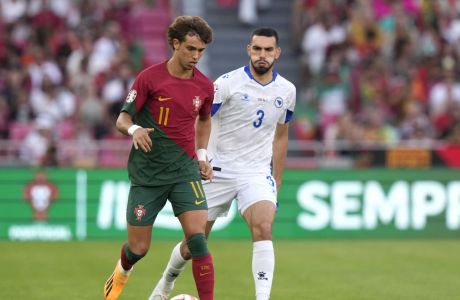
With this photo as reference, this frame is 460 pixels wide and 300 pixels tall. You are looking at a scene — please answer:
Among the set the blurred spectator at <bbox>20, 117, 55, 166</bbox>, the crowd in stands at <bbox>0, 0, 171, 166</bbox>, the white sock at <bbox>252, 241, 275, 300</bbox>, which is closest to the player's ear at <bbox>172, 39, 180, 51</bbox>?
the white sock at <bbox>252, 241, 275, 300</bbox>

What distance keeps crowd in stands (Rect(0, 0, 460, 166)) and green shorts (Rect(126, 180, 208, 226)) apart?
1029 cm

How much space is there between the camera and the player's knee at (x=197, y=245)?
10.2 meters

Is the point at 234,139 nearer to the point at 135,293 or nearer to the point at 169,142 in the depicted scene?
the point at 169,142

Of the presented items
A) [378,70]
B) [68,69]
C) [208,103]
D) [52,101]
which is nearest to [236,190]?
[208,103]

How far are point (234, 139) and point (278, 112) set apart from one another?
52 cm

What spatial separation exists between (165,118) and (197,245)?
119 cm

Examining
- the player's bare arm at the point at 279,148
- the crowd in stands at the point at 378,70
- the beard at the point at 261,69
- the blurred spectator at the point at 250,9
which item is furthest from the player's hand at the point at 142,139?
the blurred spectator at the point at 250,9

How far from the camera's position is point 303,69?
86.1 ft

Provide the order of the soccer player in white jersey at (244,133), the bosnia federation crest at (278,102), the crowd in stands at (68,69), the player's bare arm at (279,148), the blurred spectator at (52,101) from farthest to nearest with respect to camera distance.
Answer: the blurred spectator at (52,101) → the crowd in stands at (68,69) → the player's bare arm at (279,148) → the bosnia federation crest at (278,102) → the soccer player in white jersey at (244,133)

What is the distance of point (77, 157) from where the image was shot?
70.2 feet

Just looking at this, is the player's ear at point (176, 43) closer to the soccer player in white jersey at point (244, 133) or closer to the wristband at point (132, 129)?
the wristband at point (132, 129)

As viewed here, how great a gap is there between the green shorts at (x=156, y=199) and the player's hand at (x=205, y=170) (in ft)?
0.56

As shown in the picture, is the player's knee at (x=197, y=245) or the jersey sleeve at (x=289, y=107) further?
the jersey sleeve at (x=289, y=107)

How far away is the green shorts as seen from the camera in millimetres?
10484
